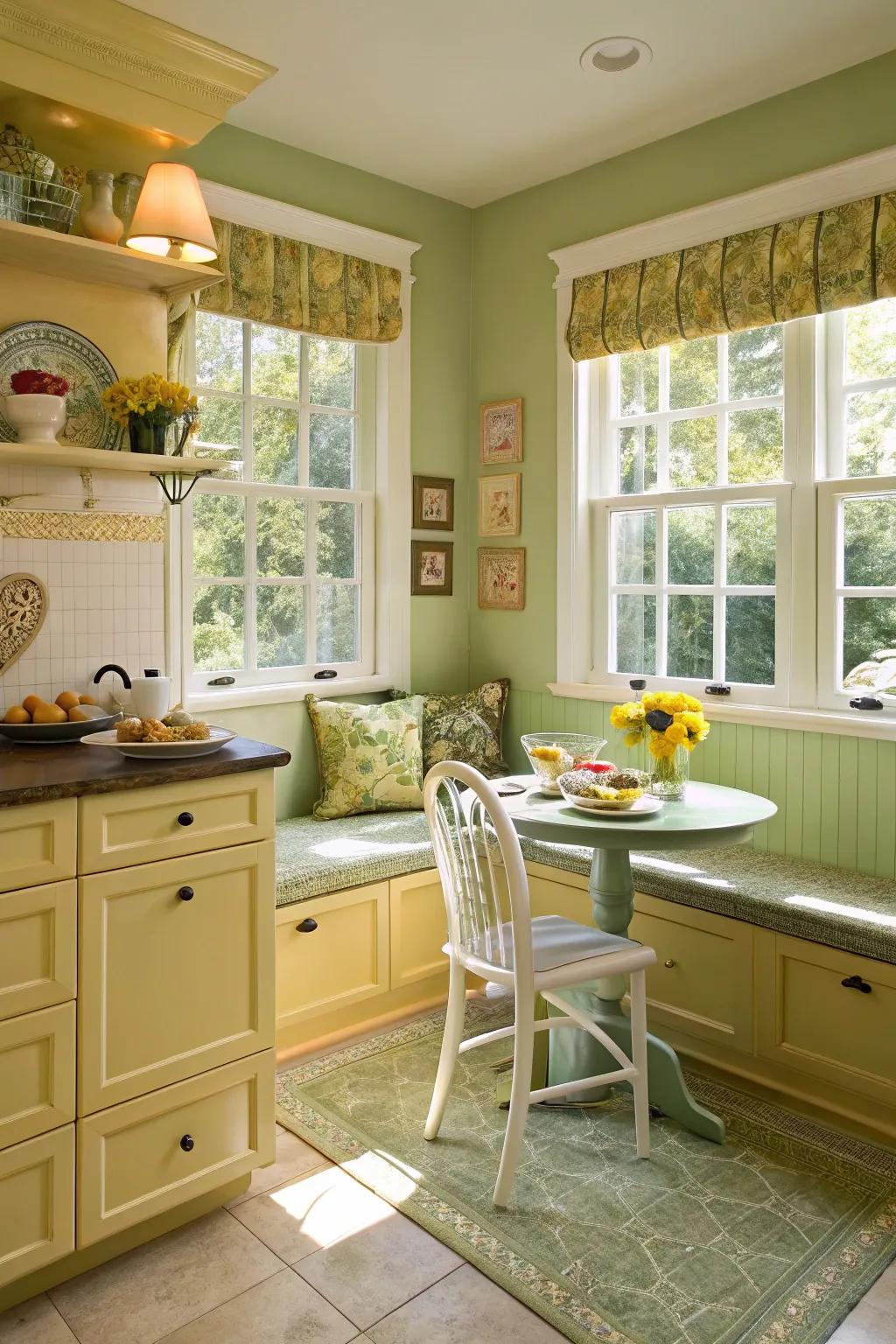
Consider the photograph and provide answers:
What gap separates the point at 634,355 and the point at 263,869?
Answer: 7.78 ft

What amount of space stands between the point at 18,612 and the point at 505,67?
2.11 m

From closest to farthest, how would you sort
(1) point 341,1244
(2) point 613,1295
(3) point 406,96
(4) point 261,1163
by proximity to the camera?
1. (2) point 613,1295
2. (1) point 341,1244
3. (4) point 261,1163
4. (3) point 406,96

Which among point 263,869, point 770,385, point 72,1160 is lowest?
point 72,1160

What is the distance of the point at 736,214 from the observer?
315 centimetres

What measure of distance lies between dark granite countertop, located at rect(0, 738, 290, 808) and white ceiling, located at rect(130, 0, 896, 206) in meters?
1.95

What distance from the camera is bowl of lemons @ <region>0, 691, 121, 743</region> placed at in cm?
232

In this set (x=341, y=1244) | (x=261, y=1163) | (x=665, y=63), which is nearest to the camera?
(x=341, y=1244)

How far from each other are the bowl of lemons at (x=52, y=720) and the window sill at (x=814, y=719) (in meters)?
1.91

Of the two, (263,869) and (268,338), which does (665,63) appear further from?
(263,869)

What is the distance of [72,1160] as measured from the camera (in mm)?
1931

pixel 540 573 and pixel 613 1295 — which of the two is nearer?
pixel 613 1295

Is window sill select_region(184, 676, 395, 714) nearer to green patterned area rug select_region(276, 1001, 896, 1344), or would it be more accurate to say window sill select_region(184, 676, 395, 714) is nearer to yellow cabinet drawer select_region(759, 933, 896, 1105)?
green patterned area rug select_region(276, 1001, 896, 1344)

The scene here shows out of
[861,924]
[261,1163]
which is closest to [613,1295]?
[261,1163]

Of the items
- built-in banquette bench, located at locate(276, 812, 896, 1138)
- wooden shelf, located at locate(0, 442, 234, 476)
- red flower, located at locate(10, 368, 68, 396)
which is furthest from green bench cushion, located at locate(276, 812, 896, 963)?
red flower, located at locate(10, 368, 68, 396)
